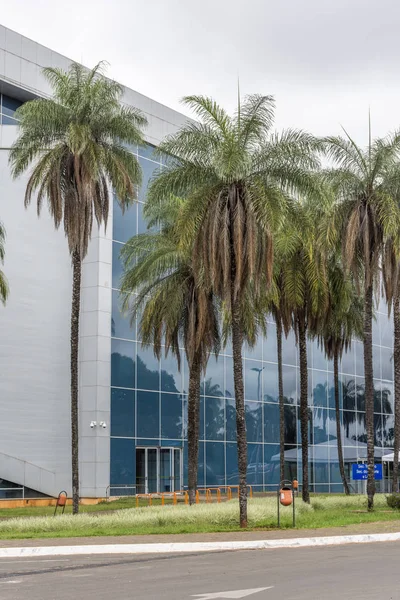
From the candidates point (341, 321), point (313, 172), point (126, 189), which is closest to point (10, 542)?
point (126, 189)

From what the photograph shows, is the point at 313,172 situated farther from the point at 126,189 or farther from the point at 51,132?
the point at 51,132

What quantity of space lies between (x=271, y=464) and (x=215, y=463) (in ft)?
19.7

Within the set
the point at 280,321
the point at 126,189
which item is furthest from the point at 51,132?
the point at 280,321

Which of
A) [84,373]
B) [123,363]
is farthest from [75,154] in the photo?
[123,363]

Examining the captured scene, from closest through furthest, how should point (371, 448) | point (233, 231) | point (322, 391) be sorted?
point (233, 231) → point (371, 448) → point (322, 391)

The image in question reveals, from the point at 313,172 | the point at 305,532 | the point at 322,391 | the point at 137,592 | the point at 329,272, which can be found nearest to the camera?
the point at 137,592

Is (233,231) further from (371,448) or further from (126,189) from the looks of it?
(371,448)

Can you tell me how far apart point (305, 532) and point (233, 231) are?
26.7 feet

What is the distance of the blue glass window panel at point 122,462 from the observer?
42281 millimetres

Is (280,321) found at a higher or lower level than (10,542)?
higher

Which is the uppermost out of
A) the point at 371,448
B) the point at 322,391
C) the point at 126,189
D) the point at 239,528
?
the point at 126,189

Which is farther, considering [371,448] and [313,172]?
[371,448]

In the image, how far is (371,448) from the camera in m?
30.4

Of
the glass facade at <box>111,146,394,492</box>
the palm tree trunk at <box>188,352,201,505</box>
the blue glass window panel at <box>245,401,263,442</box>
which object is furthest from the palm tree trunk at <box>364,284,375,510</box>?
the blue glass window panel at <box>245,401,263,442</box>
